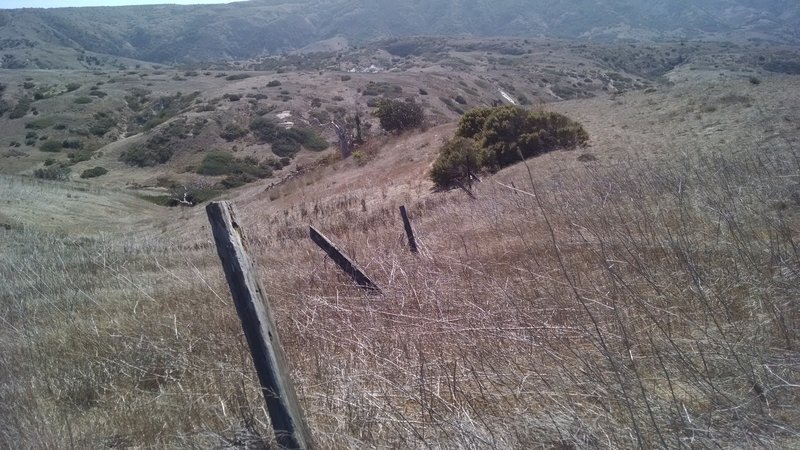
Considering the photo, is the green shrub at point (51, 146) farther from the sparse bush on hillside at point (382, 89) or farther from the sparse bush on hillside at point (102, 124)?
the sparse bush on hillside at point (382, 89)

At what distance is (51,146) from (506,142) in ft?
156

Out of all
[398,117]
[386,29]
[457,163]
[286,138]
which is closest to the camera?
[457,163]

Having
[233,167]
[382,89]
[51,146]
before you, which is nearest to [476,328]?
[233,167]

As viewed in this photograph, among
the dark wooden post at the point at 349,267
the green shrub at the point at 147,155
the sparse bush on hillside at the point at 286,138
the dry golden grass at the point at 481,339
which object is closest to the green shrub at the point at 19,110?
the green shrub at the point at 147,155

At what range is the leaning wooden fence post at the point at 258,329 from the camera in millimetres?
2646

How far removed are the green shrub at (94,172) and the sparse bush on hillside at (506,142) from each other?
35.0m

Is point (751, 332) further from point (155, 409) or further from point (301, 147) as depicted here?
point (301, 147)

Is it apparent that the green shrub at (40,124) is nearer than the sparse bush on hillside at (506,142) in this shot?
No

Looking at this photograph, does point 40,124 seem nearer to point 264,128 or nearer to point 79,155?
point 79,155

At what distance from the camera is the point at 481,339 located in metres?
3.69

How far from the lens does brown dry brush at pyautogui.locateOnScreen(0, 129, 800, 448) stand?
266cm

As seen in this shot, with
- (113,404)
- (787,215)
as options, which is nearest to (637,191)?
(787,215)

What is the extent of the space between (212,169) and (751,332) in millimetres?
42979

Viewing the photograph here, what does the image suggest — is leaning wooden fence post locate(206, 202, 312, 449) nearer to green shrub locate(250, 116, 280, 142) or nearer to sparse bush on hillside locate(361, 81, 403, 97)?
green shrub locate(250, 116, 280, 142)
